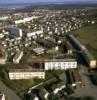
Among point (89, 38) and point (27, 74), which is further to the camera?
point (89, 38)

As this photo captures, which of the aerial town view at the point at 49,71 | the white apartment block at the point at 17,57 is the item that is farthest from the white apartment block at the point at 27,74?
the white apartment block at the point at 17,57

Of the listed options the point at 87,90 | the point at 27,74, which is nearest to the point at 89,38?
the point at 27,74

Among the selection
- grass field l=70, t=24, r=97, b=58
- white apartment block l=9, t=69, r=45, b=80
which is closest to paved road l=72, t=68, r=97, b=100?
white apartment block l=9, t=69, r=45, b=80

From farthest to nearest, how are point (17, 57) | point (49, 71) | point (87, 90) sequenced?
point (17, 57), point (49, 71), point (87, 90)

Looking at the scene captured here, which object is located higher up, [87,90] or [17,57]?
[17,57]

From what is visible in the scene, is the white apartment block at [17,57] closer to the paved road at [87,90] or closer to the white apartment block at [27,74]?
the white apartment block at [27,74]

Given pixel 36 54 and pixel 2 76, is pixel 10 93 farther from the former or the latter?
pixel 36 54

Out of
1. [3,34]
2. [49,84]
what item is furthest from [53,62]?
[3,34]

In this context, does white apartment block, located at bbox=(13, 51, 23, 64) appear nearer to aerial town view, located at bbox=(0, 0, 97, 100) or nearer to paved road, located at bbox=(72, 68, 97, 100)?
aerial town view, located at bbox=(0, 0, 97, 100)

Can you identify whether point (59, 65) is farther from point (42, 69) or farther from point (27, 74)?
point (27, 74)
